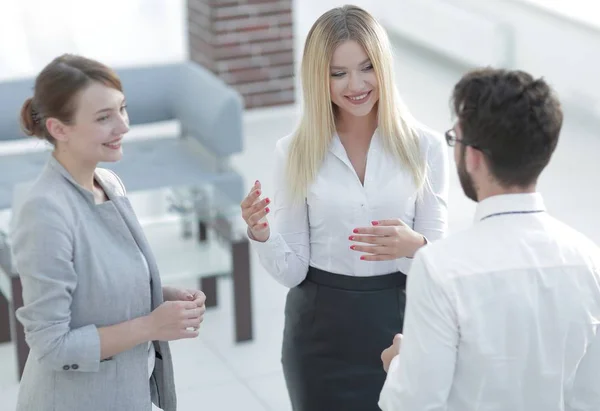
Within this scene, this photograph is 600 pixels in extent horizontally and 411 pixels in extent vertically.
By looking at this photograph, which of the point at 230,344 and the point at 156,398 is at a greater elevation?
the point at 156,398

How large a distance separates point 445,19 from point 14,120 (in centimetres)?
411

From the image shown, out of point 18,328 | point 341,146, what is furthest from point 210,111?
point 341,146

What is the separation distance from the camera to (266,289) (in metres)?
5.30

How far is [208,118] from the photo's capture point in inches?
214

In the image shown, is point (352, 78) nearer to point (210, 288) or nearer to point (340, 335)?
point (340, 335)

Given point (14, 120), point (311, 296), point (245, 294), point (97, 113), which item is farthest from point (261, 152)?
point (97, 113)

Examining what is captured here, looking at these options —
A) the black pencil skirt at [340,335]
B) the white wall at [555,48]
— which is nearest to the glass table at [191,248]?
the black pencil skirt at [340,335]

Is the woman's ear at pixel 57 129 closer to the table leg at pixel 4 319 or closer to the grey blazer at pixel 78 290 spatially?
the grey blazer at pixel 78 290

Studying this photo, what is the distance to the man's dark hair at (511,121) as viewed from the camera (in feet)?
6.64

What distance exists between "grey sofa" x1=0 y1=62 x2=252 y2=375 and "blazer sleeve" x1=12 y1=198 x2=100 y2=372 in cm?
259

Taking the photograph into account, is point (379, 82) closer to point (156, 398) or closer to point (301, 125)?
point (301, 125)

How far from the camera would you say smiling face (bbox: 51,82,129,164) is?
8.26 feet

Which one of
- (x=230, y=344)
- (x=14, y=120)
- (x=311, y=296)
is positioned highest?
(x=311, y=296)

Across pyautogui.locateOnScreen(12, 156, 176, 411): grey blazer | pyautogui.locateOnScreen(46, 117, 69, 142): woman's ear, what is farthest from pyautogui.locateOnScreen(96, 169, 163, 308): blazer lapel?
pyautogui.locateOnScreen(46, 117, 69, 142): woman's ear
